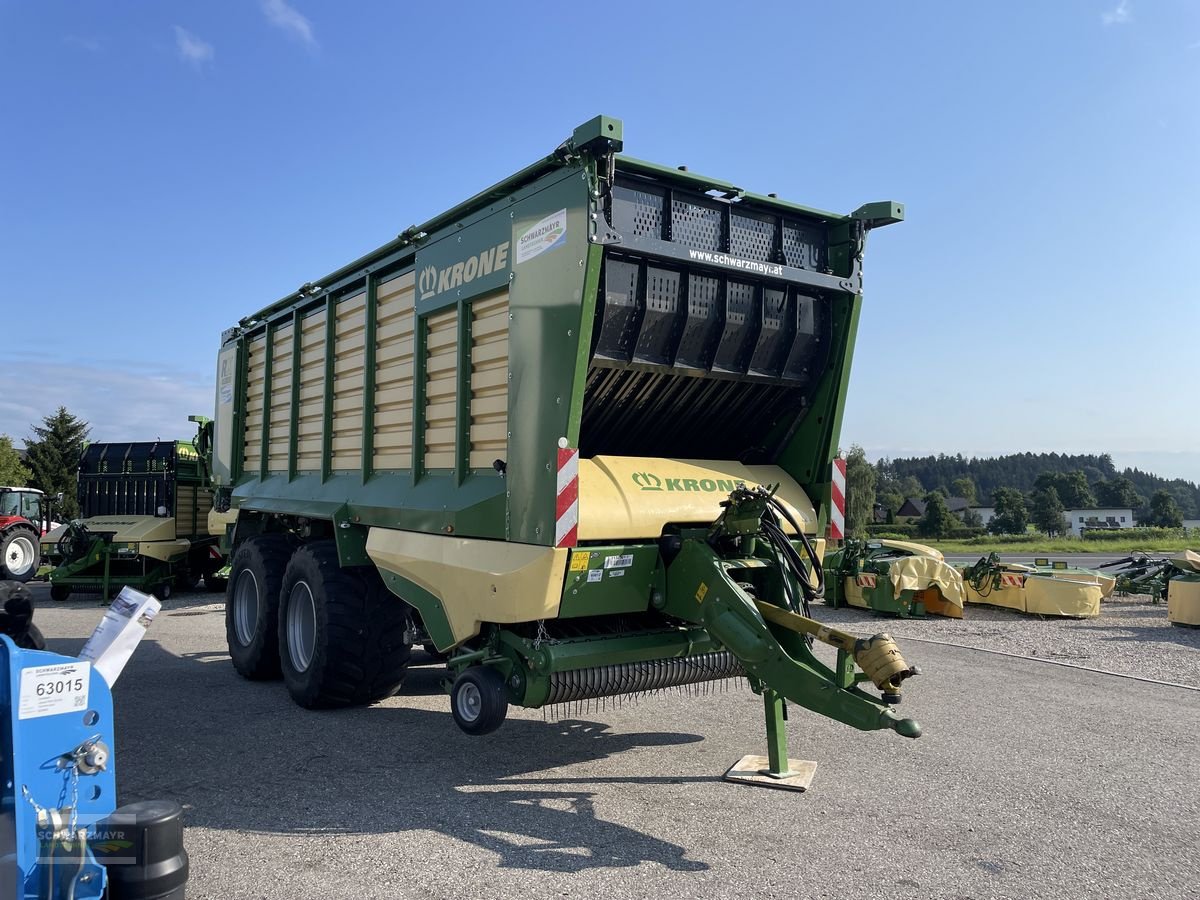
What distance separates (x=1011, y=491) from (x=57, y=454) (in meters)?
69.6

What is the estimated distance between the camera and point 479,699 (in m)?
4.59

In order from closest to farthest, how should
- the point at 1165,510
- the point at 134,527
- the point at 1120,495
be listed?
1. the point at 134,527
2. the point at 1165,510
3. the point at 1120,495

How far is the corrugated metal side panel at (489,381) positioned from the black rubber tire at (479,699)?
1.16 m

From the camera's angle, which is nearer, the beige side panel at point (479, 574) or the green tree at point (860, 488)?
the beige side panel at point (479, 574)

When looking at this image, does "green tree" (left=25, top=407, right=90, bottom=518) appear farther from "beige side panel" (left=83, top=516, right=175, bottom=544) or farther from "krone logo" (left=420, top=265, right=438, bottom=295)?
"krone logo" (left=420, top=265, right=438, bottom=295)

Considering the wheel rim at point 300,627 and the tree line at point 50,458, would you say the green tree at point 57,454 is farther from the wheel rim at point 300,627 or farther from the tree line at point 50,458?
the wheel rim at point 300,627

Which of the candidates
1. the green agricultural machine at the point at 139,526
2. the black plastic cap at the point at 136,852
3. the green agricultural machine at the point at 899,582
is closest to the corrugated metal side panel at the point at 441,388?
the black plastic cap at the point at 136,852

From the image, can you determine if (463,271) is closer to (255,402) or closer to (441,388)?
(441,388)

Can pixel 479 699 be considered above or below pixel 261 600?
below

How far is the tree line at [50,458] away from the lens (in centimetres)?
4253

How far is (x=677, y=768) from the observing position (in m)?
5.00

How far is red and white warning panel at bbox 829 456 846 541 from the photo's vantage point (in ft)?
18.6

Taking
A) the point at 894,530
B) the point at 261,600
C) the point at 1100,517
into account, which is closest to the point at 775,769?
the point at 261,600

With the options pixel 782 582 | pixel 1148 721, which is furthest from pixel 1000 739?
pixel 782 582
